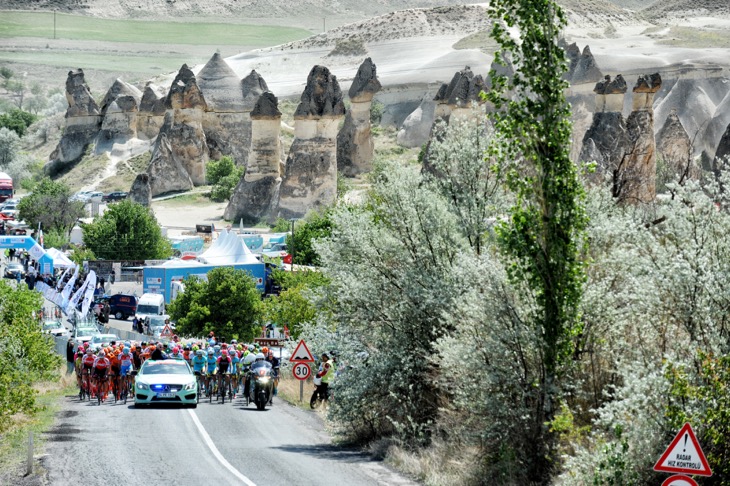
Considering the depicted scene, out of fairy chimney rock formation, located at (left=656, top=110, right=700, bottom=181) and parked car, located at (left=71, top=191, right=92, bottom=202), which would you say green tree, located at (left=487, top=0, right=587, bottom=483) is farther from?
parked car, located at (left=71, top=191, right=92, bottom=202)

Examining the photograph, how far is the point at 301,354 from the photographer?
26.4m

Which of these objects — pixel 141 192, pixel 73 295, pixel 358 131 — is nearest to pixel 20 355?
pixel 73 295

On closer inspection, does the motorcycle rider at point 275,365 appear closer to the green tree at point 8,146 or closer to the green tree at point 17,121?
the green tree at point 8,146

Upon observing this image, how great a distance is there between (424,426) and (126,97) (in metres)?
79.5

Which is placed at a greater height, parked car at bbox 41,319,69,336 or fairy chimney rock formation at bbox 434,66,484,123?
fairy chimney rock formation at bbox 434,66,484,123

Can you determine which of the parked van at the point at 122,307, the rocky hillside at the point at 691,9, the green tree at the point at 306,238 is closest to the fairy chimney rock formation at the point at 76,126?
the green tree at the point at 306,238

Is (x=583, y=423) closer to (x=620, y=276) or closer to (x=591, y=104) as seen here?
(x=620, y=276)

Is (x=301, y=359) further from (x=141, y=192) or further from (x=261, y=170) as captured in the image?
(x=141, y=192)

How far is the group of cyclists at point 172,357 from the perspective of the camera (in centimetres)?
2736

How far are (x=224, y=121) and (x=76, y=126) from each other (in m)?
14.4

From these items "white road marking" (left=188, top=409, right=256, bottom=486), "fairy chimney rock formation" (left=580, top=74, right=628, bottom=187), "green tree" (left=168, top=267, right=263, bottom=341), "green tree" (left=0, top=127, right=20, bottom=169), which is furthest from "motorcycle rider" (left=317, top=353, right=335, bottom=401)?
"green tree" (left=0, top=127, right=20, bottom=169)

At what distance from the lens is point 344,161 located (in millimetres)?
85062

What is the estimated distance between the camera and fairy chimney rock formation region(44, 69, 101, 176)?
9944cm

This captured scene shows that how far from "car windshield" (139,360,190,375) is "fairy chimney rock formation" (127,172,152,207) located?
164ft
